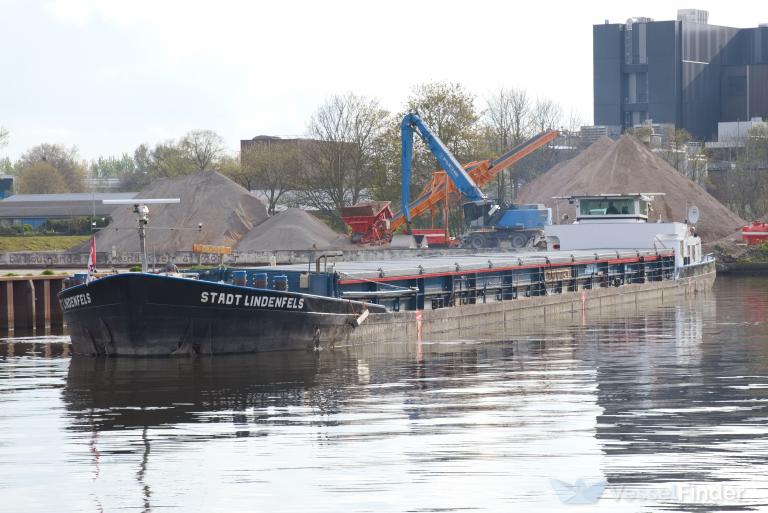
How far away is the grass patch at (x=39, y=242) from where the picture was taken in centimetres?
10350

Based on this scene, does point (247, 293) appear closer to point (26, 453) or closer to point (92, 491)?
point (26, 453)

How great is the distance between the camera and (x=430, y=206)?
87188 mm

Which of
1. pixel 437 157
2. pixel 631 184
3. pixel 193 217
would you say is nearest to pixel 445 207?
pixel 437 157

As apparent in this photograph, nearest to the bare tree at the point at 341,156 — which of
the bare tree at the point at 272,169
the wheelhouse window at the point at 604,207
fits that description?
the bare tree at the point at 272,169

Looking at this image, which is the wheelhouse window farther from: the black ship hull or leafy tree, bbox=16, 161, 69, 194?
leafy tree, bbox=16, 161, 69, 194

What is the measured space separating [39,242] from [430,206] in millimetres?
37483

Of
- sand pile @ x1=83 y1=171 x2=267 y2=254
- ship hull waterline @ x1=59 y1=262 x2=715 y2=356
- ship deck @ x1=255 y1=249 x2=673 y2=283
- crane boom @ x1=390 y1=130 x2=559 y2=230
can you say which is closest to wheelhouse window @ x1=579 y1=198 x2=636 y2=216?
ship deck @ x1=255 y1=249 x2=673 y2=283

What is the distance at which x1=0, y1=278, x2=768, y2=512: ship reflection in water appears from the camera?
591 inches

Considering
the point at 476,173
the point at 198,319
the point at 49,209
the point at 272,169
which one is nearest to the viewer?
the point at 198,319

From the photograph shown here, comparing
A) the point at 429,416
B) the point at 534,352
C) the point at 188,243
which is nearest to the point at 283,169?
the point at 188,243

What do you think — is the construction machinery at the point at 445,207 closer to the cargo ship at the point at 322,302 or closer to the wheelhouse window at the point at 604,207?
the wheelhouse window at the point at 604,207

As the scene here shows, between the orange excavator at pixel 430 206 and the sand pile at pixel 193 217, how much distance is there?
14361 millimetres

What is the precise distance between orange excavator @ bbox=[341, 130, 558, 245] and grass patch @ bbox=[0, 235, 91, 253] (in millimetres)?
30422

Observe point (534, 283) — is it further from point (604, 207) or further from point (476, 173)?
point (476, 173)
